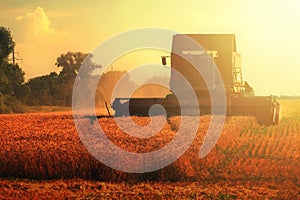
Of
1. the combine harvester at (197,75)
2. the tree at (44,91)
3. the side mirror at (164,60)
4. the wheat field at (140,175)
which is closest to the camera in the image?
the wheat field at (140,175)

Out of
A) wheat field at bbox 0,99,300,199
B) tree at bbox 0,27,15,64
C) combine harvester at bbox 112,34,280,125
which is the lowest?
wheat field at bbox 0,99,300,199

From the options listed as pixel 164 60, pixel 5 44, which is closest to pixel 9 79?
pixel 5 44

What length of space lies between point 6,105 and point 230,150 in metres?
37.3

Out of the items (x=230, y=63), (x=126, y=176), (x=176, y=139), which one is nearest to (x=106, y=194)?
(x=126, y=176)

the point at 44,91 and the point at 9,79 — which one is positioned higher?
the point at 9,79

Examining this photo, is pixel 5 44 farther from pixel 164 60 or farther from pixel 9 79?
pixel 164 60

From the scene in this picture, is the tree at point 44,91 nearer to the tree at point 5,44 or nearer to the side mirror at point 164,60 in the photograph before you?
the tree at point 5,44

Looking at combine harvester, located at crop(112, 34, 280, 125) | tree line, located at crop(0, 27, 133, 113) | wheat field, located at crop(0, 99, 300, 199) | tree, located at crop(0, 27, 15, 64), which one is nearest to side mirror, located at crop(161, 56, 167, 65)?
combine harvester, located at crop(112, 34, 280, 125)

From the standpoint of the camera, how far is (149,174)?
15039mm

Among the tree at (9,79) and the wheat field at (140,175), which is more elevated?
the tree at (9,79)

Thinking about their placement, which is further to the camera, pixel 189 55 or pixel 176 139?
pixel 189 55

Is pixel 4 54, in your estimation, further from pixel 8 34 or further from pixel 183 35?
pixel 183 35

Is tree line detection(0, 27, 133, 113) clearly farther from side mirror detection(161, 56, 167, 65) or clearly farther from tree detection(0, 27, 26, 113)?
side mirror detection(161, 56, 167, 65)

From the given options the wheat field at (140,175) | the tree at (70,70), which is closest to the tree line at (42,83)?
the tree at (70,70)
